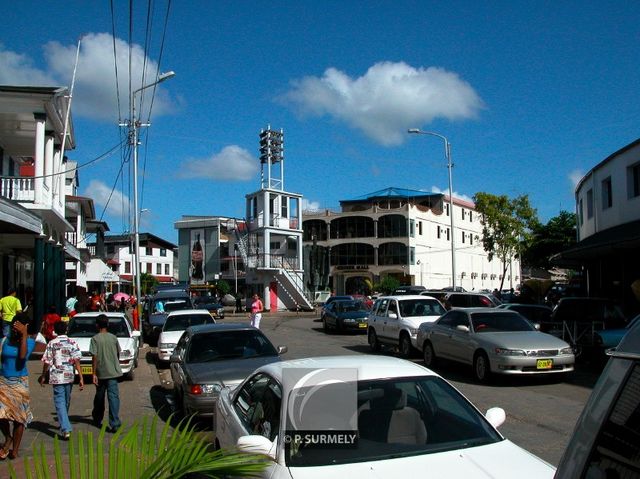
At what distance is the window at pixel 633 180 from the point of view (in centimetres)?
2223

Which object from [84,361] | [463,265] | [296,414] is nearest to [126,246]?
[463,265]

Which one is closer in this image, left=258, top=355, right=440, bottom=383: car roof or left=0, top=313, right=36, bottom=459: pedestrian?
left=258, top=355, right=440, bottom=383: car roof

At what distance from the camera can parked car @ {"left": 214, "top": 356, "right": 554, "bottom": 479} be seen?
395 centimetres

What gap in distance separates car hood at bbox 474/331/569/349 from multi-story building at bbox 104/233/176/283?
70.0 meters

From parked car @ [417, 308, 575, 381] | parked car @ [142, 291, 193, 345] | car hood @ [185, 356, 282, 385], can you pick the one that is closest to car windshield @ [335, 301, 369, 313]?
parked car @ [142, 291, 193, 345]

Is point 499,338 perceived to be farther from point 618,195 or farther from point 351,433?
point 618,195

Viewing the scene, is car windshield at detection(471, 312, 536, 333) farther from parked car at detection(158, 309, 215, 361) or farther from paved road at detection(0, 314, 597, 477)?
parked car at detection(158, 309, 215, 361)

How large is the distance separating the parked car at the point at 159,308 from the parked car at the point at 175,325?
5180 mm

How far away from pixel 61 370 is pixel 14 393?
3.76ft

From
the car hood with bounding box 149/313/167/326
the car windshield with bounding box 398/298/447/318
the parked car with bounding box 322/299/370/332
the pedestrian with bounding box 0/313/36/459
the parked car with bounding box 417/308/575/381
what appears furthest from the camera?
the parked car with bounding box 322/299/370/332

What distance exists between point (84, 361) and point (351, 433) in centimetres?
1109

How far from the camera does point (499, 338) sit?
12.8 metres

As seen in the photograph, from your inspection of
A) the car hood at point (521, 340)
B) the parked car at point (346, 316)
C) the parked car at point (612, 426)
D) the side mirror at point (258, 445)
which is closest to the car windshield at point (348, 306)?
the parked car at point (346, 316)

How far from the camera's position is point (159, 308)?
2528cm
